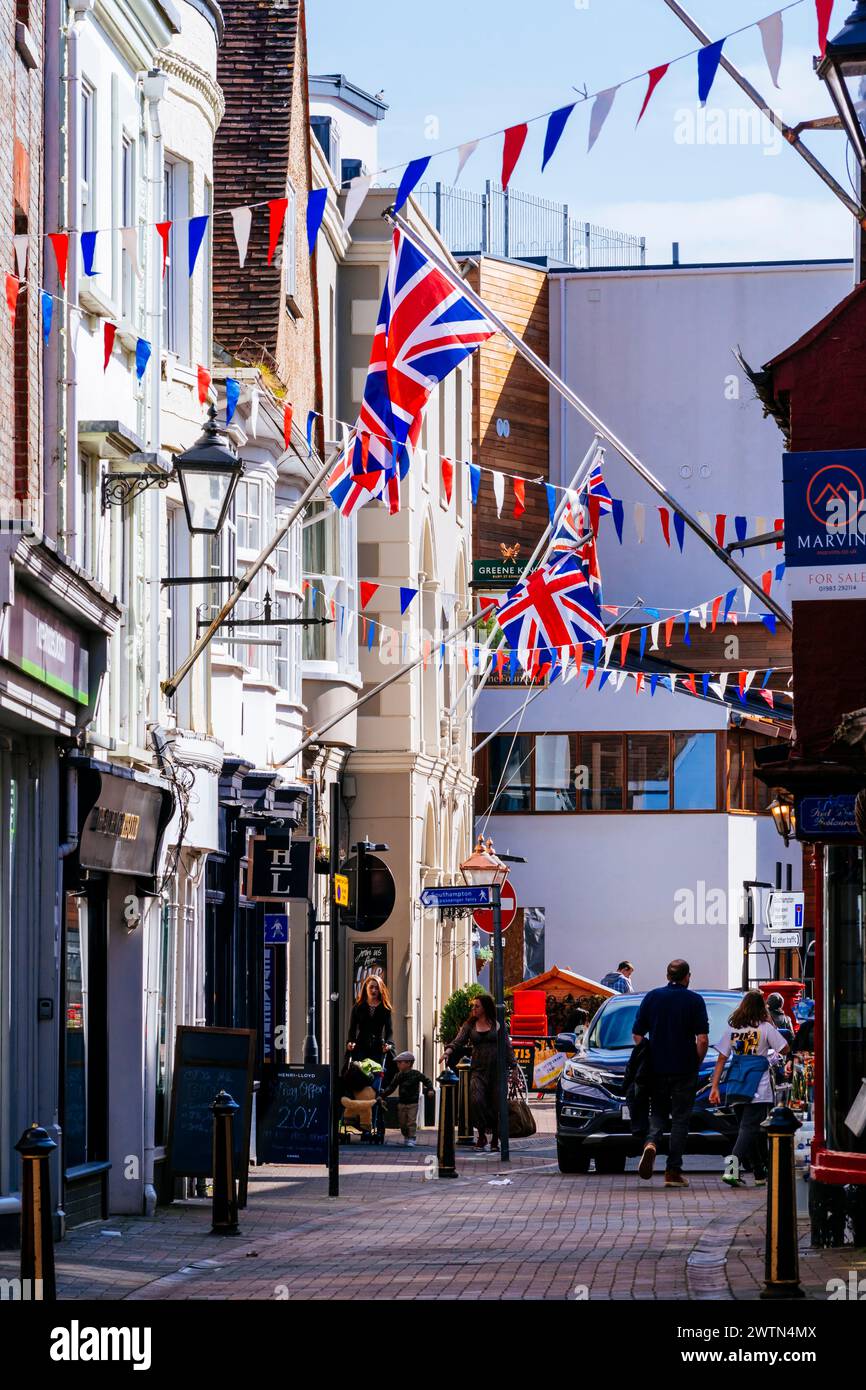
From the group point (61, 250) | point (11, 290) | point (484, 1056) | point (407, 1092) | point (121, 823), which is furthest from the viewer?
point (407, 1092)

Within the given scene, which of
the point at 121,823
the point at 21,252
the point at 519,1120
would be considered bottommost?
the point at 519,1120

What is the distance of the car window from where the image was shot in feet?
78.1

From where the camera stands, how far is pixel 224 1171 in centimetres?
1564

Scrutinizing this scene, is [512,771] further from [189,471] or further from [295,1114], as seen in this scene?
[189,471]

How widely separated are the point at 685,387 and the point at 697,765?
9.99 m

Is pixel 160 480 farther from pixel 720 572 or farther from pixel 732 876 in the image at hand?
pixel 720 572

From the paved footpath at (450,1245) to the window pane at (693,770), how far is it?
31.2 m

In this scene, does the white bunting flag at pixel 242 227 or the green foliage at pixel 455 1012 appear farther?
the green foliage at pixel 455 1012

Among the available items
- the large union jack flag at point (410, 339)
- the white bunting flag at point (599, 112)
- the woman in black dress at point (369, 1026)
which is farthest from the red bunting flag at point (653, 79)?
Result: the woman in black dress at point (369, 1026)

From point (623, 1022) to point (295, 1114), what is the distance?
4868mm

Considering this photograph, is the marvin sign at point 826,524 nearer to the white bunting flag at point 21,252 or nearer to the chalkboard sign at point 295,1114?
the white bunting flag at point 21,252

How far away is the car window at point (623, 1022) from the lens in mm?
23797

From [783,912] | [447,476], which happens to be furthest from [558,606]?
[447,476]

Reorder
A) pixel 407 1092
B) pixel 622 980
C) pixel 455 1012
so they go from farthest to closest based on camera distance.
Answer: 1. pixel 622 980
2. pixel 455 1012
3. pixel 407 1092
